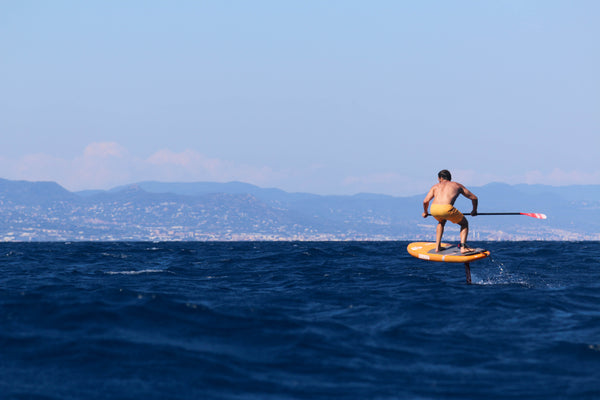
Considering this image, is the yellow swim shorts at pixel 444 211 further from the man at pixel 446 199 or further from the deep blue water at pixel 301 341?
the deep blue water at pixel 301 341

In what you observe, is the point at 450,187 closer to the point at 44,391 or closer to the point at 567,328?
the point at 567,328

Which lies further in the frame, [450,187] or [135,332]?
[450,187]

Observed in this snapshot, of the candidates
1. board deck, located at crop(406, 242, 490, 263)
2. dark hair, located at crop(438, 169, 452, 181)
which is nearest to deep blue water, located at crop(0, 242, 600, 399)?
board deck, located at crop(406, 242, 490, 263)

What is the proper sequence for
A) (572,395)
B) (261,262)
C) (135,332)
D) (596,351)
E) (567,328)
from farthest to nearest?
(261,262) → (567,328) → (135,332) → (596,351) → (572,395)

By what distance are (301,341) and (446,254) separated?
349 inches

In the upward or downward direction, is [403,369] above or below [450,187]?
below

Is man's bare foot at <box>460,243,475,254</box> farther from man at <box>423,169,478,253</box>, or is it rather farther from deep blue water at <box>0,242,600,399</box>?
deep blue water at <box>0,242,600,399</box>

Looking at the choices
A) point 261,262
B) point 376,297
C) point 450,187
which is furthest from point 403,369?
point 261,262

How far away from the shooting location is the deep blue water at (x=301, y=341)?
27.1 ft

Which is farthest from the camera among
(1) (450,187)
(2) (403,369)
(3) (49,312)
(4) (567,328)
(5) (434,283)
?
(5) (434,283)

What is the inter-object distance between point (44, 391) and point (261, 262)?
71.7 feet

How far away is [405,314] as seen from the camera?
13.3 metres

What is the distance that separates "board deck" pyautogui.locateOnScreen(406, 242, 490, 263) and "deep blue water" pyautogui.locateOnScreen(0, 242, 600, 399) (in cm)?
78

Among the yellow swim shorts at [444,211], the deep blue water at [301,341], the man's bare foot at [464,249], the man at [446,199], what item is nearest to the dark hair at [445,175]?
the man at [446,199]
